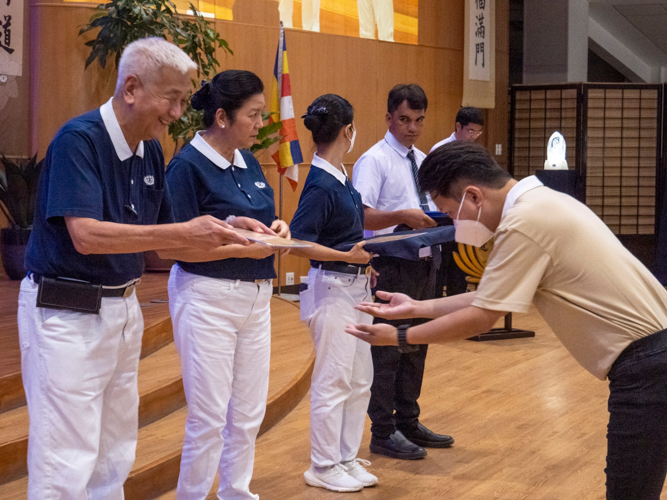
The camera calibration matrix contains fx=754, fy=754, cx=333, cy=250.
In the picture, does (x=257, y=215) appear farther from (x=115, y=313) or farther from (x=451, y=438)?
(x=451, y=438)

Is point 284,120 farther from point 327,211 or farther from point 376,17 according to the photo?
point 327,211

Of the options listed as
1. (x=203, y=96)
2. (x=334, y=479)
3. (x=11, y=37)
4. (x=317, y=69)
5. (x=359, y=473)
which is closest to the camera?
(x=203, y=96)

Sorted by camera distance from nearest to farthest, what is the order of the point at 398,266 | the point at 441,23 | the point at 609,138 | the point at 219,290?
the point at 219,290 < the point at 398,266 < the point at 441,23 < the point at 609,138

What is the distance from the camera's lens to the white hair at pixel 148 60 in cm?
177

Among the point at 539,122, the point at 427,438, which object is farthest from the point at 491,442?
the point at 539,122

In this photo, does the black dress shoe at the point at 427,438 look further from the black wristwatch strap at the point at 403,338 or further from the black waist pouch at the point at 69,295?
the black waist pouch at the point at 69,295

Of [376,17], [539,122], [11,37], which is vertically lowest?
[539,122]

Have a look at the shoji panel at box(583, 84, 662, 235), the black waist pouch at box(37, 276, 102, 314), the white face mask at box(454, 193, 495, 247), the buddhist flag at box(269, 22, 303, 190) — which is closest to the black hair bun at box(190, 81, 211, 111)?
the black waist pouch at box(37, 276, 102, 314)

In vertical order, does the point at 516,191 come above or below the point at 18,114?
below

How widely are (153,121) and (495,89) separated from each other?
784cm

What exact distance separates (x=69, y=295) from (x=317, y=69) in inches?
236

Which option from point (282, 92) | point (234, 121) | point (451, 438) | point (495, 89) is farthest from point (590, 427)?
point (495, 89)

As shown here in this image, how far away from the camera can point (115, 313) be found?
6.05 feet

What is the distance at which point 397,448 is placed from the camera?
3391mm
